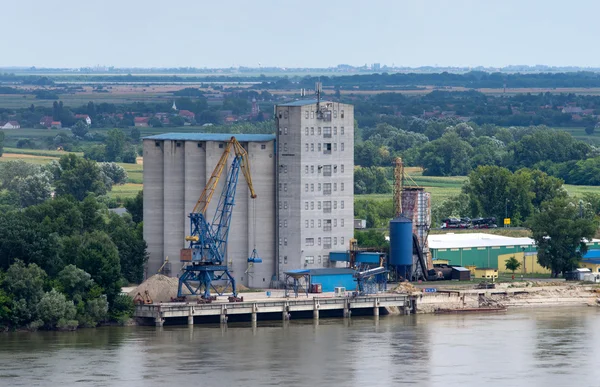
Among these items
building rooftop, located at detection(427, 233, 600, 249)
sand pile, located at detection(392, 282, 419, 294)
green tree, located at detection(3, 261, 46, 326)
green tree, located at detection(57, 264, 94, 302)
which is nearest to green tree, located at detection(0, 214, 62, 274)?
green tree, located at detection(57, 264, 94, 302)

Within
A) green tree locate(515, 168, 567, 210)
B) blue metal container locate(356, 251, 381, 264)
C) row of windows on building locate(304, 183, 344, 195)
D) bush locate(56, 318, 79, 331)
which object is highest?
green tree locate(515, 168, 567, 210)

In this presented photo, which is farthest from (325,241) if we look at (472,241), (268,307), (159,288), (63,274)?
(63,274)

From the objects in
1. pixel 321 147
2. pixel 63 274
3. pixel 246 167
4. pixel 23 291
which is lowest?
pixel 23 291

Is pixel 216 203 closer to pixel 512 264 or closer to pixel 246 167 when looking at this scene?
pixel 246 167

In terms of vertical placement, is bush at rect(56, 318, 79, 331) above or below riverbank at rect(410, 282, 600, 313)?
below

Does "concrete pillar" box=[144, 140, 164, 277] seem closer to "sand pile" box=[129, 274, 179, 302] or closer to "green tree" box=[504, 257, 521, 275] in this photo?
"sand pile" box=[129, 274, 179, 302]

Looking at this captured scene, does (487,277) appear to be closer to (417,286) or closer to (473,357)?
(417,286)

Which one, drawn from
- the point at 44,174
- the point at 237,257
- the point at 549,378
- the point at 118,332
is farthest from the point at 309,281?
the point at 44,174
